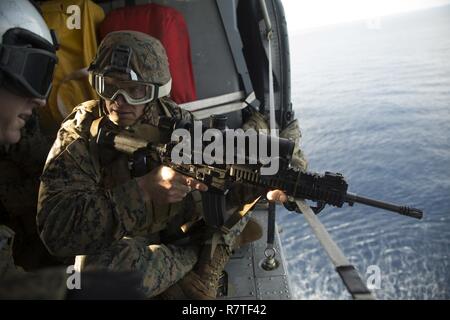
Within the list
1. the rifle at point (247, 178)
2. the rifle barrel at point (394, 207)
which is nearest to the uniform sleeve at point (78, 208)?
the rifle at point (247, 178)

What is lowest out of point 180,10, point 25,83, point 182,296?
point 182,296

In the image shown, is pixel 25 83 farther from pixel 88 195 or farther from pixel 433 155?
pixel 433 155

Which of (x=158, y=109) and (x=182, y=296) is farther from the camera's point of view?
(x=158, y=109)

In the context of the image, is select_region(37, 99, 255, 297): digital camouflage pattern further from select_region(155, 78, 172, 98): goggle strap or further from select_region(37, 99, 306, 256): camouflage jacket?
select_region(155, 78, 172, 98): goggle strap

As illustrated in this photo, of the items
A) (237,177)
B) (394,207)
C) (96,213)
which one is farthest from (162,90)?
(394,207)

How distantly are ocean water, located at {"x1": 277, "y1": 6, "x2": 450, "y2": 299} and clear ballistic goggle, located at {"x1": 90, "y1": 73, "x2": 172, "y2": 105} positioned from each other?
713 centimetres

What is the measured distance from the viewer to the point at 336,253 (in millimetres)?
1867

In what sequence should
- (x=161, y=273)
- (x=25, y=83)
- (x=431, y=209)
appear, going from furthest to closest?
(x=431, y=209), (x=161, y=273), (x=25, y=83)

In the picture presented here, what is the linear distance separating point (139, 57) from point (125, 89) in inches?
10.3

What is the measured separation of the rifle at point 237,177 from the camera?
2357mm

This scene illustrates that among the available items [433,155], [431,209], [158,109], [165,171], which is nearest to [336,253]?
[165,171]

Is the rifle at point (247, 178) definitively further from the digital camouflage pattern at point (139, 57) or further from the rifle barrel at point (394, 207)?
the digital camouflage pattern at point (139, 57)

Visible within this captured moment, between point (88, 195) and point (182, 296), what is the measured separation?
1068mm
